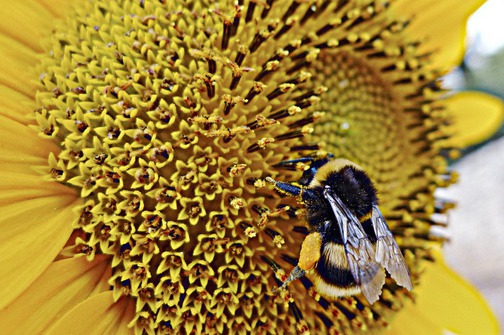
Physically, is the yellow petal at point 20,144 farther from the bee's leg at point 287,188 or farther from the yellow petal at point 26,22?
the bee's leg at point 287,188

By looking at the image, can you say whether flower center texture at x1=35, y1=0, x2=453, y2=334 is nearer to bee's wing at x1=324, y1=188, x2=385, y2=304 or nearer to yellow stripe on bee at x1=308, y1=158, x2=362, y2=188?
yellow stripe on bee at x1=308, y1=158, x2=362, y2=188

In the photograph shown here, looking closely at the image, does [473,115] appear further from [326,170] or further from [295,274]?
[295,274]

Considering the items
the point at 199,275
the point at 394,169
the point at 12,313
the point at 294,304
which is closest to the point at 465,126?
the point at 394,169

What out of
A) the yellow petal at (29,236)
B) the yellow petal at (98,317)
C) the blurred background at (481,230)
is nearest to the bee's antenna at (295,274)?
the yellow petal at (98,317)

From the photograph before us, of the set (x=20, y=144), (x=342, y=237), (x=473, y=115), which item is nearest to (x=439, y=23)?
(x=473, y=115)

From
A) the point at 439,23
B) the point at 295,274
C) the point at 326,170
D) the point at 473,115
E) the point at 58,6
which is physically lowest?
the point at 295,274

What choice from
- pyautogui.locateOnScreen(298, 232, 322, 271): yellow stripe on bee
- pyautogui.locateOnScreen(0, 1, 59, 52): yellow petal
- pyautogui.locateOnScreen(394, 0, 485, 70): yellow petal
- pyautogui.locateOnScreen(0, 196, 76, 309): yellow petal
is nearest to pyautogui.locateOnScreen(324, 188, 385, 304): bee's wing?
pyautogui.locateOnScreen(298, 232, 322, 271): yellow stripe on bee
